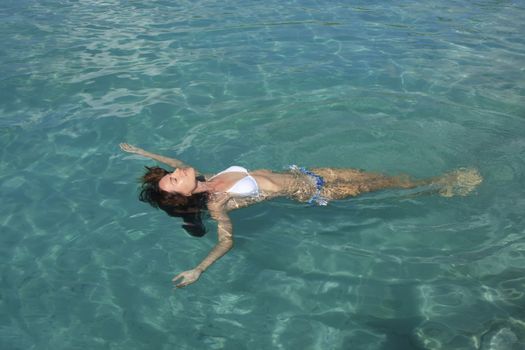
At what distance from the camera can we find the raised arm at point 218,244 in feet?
14.1

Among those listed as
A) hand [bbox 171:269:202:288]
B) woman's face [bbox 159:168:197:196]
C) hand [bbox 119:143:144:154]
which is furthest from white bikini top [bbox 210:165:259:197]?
hand [bbox 119:143:144:154]

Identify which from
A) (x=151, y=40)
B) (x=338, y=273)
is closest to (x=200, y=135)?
(x=338, y=273)

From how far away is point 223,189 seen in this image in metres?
5.32

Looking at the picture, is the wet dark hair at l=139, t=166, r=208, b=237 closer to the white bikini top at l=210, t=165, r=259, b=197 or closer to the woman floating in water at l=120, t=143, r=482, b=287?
the woman floating in water at l=120, t=143, r=482, b=287

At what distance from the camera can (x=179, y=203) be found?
5145 millimetres

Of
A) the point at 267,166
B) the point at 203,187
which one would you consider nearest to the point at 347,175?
the point at 267,166

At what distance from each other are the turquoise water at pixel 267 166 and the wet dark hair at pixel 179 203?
0.14 meters

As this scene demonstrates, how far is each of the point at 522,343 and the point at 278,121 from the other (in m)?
4.21

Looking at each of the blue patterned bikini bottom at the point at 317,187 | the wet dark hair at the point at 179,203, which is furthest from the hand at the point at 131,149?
the blue patterned bikini bottom at the point at 317,187

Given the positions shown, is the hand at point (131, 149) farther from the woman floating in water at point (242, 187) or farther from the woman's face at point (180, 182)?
the woman's face at point (180, 182)

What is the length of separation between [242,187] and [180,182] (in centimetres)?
64

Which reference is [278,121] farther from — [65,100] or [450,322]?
[450,322]

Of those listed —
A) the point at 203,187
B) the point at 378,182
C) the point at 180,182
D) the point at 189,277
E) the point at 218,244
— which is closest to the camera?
the point at 189,277

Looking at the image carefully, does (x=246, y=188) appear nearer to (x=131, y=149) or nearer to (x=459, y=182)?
(x=131, y=149)
